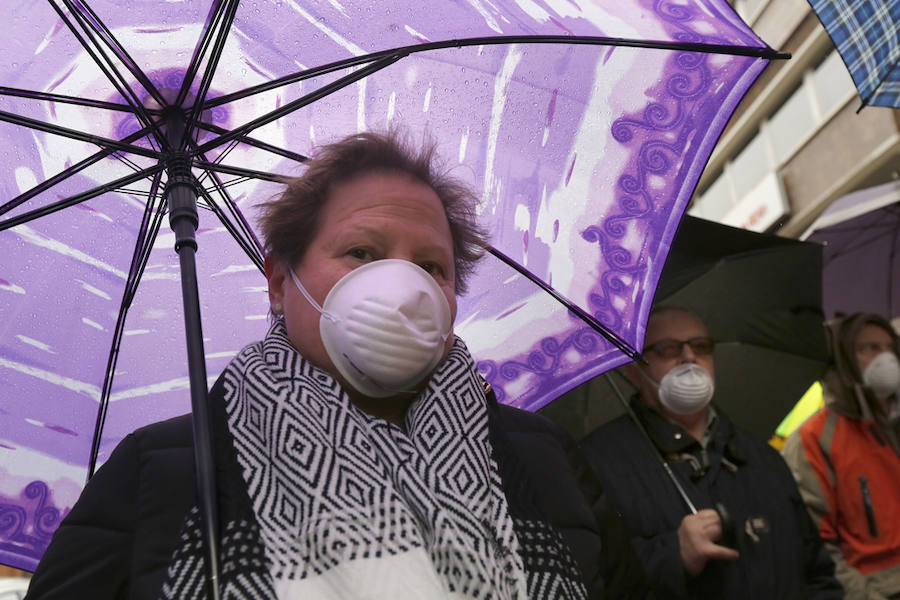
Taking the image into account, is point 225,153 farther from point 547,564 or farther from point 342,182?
point 547,564

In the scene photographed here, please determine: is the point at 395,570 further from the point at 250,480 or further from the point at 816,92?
the point at 816,92

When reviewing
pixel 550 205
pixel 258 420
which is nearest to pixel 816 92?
pixel 550 205

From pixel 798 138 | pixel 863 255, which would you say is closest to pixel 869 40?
pixel 863 255

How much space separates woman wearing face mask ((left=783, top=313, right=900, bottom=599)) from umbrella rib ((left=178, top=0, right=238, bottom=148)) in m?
3.63

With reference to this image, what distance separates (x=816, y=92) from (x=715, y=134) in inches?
678

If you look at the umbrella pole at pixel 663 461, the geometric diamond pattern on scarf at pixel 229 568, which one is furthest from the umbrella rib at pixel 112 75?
the umbrella pole at pixel 663 461

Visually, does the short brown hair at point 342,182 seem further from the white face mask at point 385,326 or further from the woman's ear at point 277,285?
the white face mask at point 385,326

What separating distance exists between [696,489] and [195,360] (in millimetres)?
2471

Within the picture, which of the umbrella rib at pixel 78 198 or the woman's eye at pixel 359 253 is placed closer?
the woman's eye at pixel 359 253

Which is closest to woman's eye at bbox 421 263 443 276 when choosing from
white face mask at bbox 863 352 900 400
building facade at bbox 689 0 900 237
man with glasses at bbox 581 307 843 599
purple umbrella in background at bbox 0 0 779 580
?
purple umbrella in background at bbox 0 0 779 580

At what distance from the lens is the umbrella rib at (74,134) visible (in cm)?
268

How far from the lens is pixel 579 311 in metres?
3.20

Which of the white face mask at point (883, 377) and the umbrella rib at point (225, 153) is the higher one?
the umbrella rib at point (225, 153)

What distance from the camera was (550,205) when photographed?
3090 millimetres
